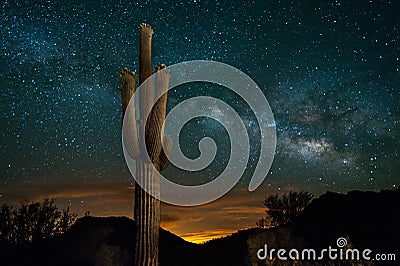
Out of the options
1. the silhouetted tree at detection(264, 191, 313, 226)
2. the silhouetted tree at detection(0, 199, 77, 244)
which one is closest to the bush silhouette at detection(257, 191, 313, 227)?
the silhouetted tree at detection(264, 191, 313, 226)

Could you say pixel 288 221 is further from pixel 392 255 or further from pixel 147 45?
pixel 147 45

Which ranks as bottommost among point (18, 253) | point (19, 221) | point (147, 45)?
point (18, 253)

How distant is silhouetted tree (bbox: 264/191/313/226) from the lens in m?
23.7

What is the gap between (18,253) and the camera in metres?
21.8

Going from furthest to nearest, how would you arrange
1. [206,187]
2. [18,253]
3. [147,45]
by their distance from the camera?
1. [18,253]
2. [206,187]
3. [147,45]

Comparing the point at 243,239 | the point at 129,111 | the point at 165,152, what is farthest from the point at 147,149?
the point at 243,239

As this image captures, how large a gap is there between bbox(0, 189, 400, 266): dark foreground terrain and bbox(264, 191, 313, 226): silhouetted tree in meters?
0.56

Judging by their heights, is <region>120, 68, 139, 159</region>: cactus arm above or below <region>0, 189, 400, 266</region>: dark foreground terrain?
above

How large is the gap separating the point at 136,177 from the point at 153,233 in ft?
4.25

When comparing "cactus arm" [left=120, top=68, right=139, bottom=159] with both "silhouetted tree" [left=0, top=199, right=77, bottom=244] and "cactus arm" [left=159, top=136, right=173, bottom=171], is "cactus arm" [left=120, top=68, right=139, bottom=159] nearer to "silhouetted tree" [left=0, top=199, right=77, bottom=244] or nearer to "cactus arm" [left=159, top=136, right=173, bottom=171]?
"cactus arm" [left=159, top=136, right=173, bottom=171]

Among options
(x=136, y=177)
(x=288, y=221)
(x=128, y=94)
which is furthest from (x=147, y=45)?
(x=288, y=221)

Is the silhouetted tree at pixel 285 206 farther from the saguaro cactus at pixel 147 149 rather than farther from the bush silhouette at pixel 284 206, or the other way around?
the saguaro cactus at pixel 147 149

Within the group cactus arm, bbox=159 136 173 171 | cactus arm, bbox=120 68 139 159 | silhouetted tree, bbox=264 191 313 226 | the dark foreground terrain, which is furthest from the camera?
silhouetted tree, bbox=264 191 313 226

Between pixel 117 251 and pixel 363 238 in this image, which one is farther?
pixel 117 251
